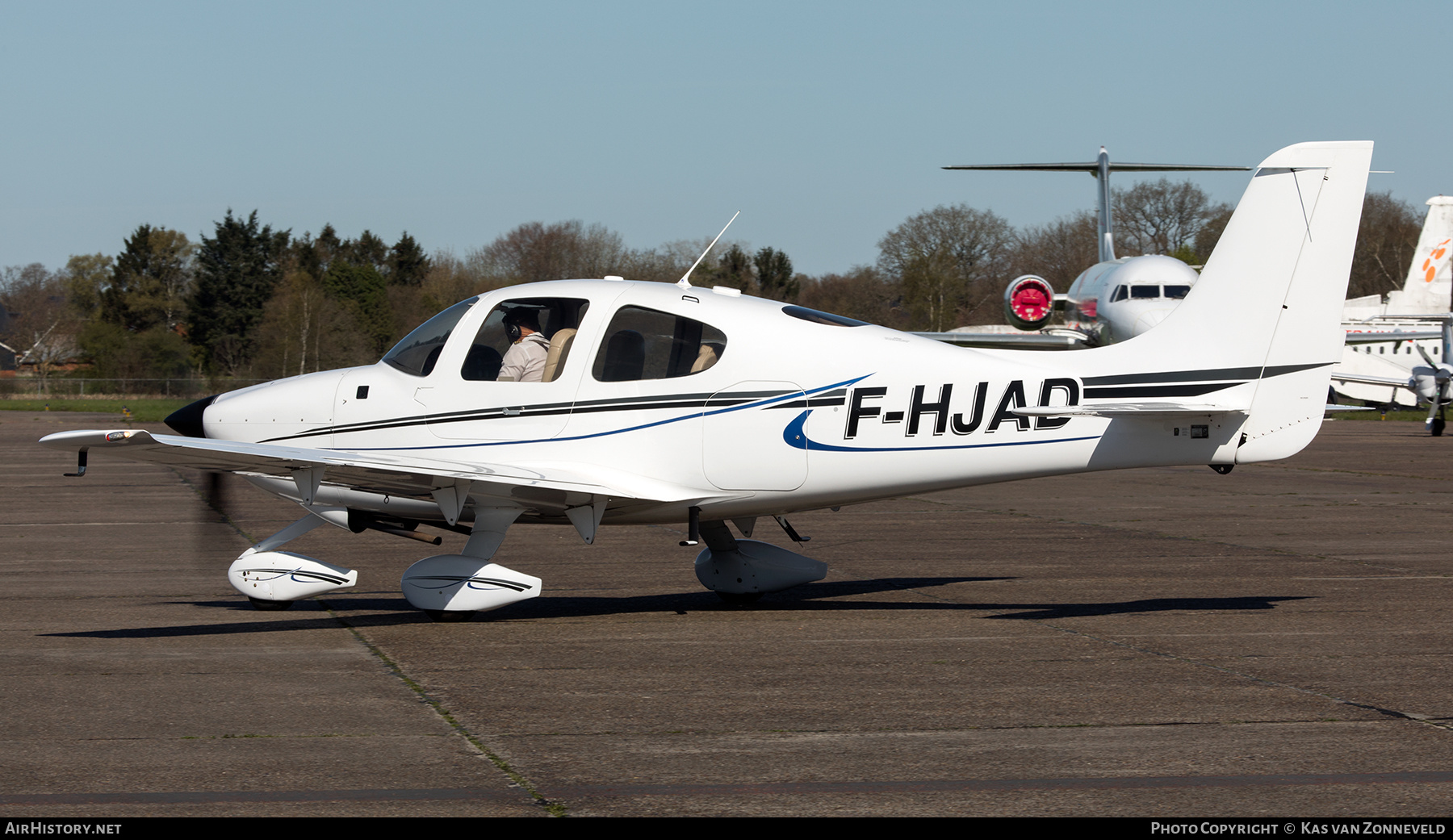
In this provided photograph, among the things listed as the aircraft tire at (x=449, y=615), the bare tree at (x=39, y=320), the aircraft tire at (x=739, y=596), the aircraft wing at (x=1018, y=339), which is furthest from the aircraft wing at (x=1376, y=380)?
the bare tree at (x=39, y=320)

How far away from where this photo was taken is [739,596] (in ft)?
32.9

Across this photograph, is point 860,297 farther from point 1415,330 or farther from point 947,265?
point 1415,330

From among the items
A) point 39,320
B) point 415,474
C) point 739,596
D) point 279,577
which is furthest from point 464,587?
point 39,320

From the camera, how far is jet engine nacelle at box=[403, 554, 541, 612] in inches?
349

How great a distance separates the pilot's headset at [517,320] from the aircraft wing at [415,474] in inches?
36.5

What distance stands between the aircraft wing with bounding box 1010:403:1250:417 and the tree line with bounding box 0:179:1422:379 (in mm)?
50608

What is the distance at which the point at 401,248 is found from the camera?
100 metres

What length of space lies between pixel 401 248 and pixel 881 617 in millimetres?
95558

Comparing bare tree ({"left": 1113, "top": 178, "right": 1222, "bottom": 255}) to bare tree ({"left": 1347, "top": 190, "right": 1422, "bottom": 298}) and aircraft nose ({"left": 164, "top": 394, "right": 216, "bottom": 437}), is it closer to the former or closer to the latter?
bare tree ({"left": 1347, "top": 190, "right": 1422, "bottom": 298})

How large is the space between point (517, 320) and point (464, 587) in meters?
1.87

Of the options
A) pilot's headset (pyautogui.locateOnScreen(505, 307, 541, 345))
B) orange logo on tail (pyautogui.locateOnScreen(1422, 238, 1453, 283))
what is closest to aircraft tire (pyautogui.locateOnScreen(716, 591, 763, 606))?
pilot's headset (pyautogui.locateOnScreen(505, 307, 541, 345))

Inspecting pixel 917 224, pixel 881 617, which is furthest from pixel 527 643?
pixel 917 224
